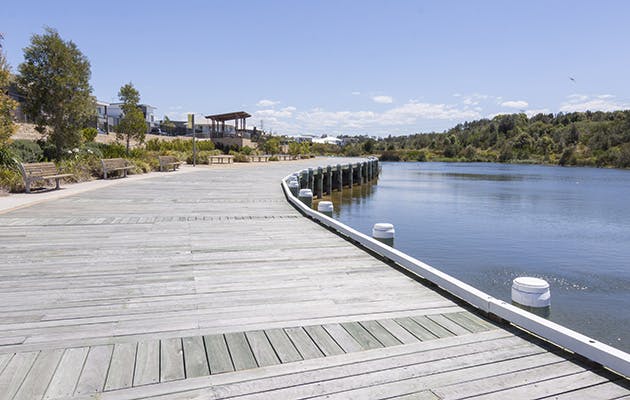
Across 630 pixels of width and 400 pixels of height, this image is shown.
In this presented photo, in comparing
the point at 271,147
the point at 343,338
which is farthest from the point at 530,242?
the point at 271,147

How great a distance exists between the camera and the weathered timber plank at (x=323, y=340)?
3111mm

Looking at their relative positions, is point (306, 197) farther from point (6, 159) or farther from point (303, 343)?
point (6, 159)

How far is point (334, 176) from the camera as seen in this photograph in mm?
31188

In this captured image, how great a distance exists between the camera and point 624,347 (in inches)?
255

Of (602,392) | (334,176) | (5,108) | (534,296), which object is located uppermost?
(5,108)

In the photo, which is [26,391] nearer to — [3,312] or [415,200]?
[3,312]

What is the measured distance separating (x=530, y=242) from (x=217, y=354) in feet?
42.1

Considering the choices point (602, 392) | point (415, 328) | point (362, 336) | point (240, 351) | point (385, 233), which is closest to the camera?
point (602, 392)

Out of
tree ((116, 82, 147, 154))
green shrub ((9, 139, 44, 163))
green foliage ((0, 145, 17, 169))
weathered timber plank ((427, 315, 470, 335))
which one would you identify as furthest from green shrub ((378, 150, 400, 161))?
weathered timber plank ((427, 315, 470, 335))

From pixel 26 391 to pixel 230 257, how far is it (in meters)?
3.17

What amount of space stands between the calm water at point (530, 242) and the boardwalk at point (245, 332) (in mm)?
4541

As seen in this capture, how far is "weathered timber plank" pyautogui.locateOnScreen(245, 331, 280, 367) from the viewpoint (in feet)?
9.66

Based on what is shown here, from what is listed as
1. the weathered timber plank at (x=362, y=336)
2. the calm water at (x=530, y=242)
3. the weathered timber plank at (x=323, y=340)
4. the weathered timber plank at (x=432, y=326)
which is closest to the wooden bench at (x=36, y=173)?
the calm water at (x=530, y=242)

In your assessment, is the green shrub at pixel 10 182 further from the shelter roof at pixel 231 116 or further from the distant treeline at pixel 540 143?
the distant treeline at pixel 540 143
